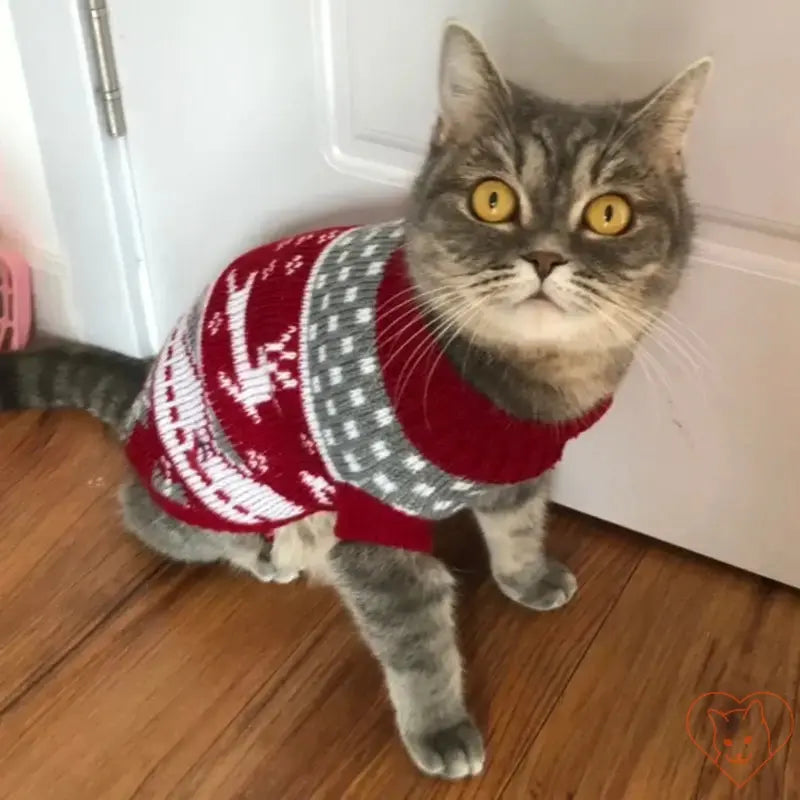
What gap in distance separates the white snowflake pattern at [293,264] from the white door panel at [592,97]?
8.2 inches

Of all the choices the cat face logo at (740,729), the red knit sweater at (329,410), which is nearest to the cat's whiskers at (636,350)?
the red knit sweater at (329,410)

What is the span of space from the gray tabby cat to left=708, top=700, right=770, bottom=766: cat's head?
0.83 ft

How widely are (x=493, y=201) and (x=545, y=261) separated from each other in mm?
79

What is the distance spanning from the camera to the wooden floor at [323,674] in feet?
3.46

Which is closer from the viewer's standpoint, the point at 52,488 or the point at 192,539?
the point at 192,539

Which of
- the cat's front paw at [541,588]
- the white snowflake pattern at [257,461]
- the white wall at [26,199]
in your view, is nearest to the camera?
the white snowflake pattern at [257,461]

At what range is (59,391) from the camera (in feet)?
4.55

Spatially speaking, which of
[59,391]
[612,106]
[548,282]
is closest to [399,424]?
[548,282]

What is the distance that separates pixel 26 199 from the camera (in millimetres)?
1449

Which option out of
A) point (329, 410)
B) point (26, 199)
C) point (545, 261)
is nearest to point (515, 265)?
point (545, 261)

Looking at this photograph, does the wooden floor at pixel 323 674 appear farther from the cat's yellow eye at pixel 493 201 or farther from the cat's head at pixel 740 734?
the cat's yellow eye at pixel 493 201

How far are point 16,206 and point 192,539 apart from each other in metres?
0.59

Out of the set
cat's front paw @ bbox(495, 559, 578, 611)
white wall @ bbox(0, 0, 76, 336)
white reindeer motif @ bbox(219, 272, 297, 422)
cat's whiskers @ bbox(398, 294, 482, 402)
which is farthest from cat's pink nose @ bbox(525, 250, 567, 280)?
white wall @ bbox(0, 0, 76, 336)

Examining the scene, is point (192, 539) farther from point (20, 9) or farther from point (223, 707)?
point (20, 9)
